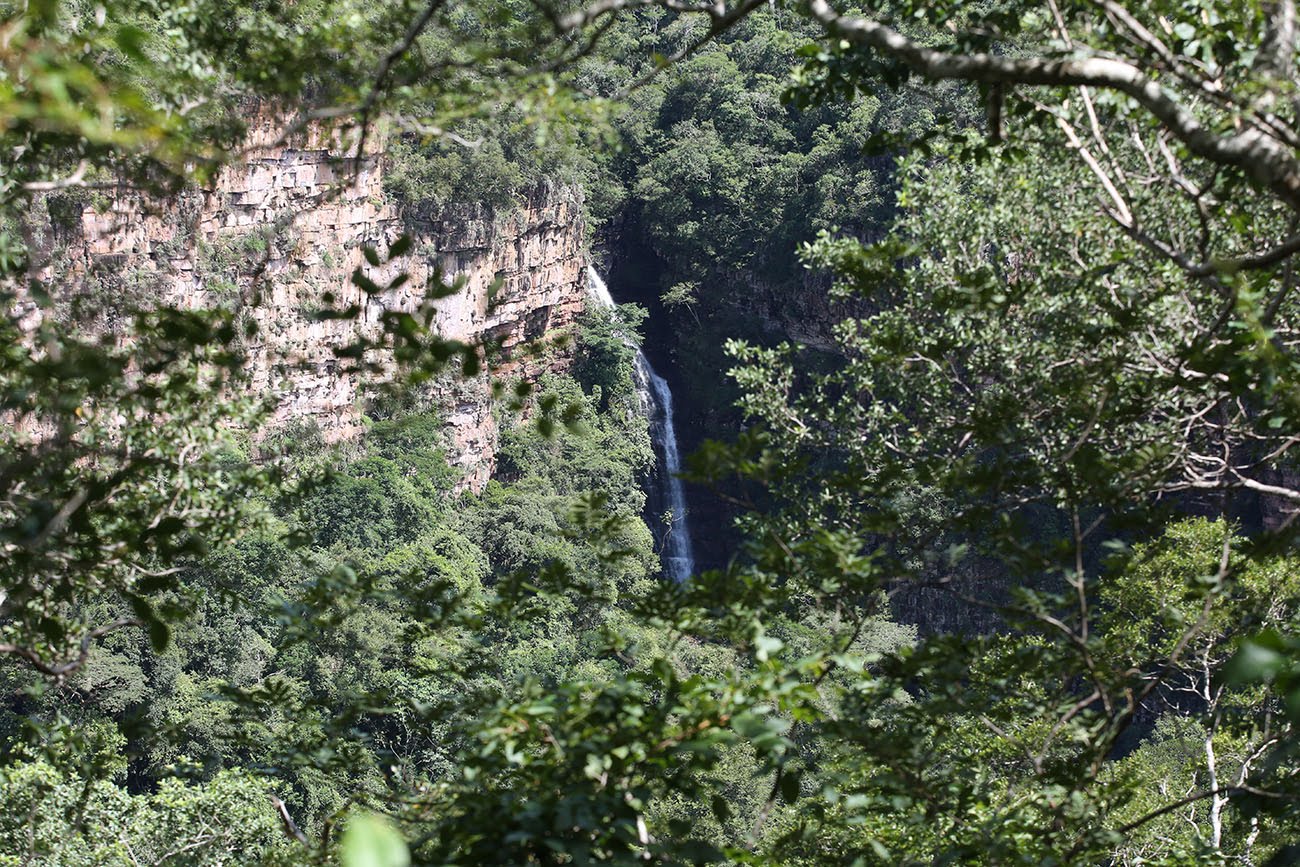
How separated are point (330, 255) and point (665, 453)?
322 inches

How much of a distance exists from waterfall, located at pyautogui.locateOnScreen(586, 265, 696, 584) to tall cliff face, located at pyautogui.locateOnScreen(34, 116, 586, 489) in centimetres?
161

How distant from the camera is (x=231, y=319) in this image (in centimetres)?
205

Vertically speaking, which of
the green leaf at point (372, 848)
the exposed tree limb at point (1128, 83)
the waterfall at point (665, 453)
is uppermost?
the waterfall at point (665, 453)

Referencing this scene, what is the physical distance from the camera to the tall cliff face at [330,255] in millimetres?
13539

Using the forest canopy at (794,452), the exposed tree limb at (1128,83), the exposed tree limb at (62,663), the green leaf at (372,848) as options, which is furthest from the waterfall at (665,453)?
the green leaf at (372,848)

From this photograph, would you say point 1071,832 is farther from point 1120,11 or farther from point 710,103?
point 710,103

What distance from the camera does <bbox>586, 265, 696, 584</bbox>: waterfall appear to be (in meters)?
21.3

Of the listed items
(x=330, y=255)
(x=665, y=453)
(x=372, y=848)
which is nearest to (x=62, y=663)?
(x=372, y=848)

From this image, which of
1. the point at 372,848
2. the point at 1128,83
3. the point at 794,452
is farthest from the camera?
the point at 794,452

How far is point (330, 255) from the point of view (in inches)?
645

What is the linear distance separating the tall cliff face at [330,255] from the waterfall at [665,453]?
1612 millimetres

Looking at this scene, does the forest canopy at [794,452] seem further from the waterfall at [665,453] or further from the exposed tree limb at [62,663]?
the waterfall at [665,453]

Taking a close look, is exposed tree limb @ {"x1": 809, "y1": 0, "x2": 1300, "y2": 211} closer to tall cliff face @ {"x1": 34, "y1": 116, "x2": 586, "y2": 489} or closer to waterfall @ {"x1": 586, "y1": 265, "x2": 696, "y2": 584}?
tall cliff face @ {"x1": 34, "y1": 116, "x2": 586, "y2": 489}

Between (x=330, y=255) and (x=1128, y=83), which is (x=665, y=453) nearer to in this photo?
(x=330, y=255)
